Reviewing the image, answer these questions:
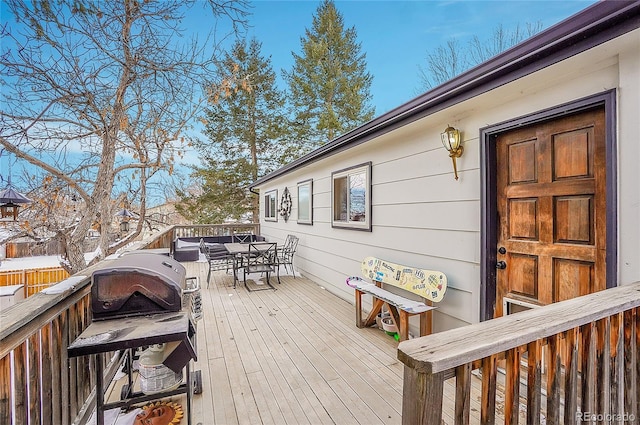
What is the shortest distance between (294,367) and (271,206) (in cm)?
699

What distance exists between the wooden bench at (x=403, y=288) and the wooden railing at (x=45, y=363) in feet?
8.11

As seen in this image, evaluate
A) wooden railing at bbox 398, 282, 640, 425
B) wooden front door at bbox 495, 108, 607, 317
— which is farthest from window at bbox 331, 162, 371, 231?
wooden railing at bbox 398, 282, 640, 425

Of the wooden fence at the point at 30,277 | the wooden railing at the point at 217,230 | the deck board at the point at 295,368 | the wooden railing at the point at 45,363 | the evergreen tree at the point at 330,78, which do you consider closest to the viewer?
the wooden railing at the point at 45,363

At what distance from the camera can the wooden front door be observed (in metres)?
1.99

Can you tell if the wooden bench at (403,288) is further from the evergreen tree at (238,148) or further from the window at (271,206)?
the evergreen tree at (238,148)

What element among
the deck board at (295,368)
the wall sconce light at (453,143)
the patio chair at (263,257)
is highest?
the wall sconce light at (453,143)

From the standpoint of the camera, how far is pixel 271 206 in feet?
31.2

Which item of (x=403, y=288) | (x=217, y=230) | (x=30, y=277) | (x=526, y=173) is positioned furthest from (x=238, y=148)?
(x=526, y=173)

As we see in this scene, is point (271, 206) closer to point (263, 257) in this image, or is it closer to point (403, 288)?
point (263, 257)

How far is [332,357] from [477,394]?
1.23 m

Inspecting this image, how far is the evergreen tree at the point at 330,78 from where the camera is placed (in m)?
12.8

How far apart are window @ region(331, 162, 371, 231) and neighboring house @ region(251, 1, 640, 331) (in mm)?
323

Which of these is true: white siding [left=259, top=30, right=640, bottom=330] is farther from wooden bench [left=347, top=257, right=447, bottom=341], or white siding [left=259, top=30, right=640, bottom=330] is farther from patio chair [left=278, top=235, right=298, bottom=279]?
patio chair [left=278, top=235, right=298, bottom=279]

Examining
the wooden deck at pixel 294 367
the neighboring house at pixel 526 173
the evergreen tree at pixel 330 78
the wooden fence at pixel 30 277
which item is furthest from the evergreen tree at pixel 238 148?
the neighboring house at pixel 526 173
